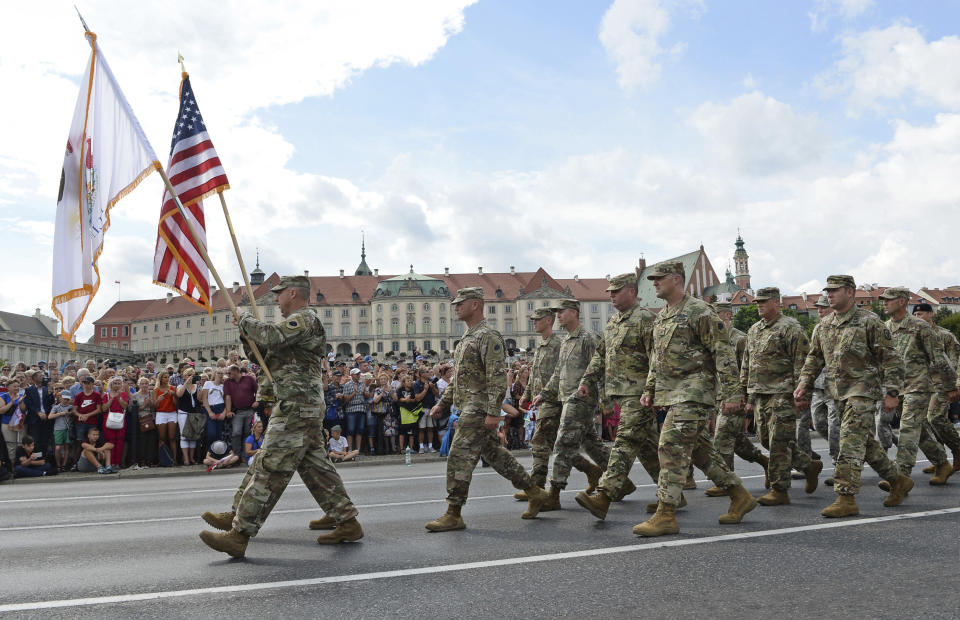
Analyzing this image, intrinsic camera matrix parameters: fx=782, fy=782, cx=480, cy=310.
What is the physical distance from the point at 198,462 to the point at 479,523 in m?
9.78

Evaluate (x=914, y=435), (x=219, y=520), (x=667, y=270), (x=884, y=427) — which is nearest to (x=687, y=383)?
(x=667, y=270)

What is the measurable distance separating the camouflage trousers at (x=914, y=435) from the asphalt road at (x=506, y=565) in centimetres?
40

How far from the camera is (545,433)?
897cm

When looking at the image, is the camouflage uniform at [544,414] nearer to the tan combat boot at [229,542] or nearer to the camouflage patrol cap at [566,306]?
the camouflage patrol cap at [566,306]

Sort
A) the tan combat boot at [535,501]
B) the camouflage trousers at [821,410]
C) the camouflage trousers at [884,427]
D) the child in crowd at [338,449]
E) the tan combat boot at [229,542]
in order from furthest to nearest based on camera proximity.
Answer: the child in crowd at [338,449]
the camouflage trousers at [884,427]
the camouflage trousers at [821,410]
the tan combat boot at [535,501]
the tan combat boot at [229,542]

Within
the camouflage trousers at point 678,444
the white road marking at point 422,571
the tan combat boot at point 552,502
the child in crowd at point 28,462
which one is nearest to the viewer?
the white road marking at point 422,571

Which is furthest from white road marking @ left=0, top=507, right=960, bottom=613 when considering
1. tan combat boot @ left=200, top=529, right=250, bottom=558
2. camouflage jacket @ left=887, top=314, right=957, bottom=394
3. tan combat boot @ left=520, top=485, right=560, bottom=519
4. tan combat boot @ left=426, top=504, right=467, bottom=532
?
camouflage jacket @ left=887, top=314, right=957, bottom=394

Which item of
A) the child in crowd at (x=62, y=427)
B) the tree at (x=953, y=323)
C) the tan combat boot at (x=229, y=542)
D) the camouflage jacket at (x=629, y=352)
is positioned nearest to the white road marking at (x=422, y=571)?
the tan combat boot at (x=229, y=542)

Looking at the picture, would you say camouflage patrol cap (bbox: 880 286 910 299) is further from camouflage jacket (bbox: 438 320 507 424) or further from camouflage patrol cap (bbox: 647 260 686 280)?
camouflage jacket (bbox: 438 320 507 424)

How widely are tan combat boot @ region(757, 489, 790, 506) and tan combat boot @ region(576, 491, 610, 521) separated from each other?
201 centimetres

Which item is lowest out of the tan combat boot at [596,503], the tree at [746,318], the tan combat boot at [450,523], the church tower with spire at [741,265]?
the tan combat boot at [450,523]

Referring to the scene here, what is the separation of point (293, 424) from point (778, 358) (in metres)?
5.58

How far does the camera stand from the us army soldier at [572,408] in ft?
27.1

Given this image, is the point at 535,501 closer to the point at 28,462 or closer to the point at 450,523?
the point at 450,523
